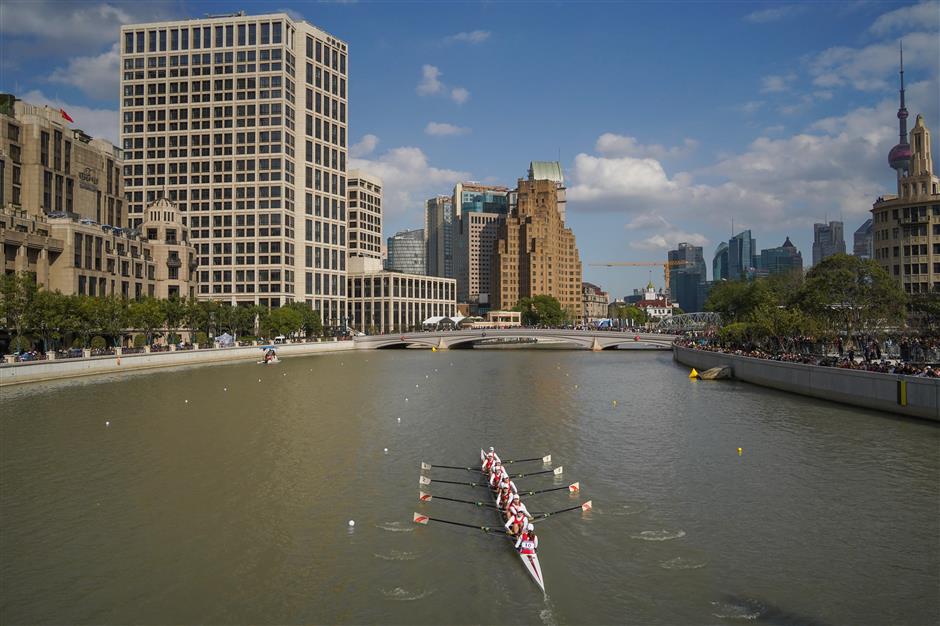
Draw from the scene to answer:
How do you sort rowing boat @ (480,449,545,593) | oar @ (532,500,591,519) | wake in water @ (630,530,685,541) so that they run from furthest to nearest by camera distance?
1. oar @ (532,500,591,519)
2. wake in water @ (630,530,685,541)
3. rowing boat @ (480,449,545,593)

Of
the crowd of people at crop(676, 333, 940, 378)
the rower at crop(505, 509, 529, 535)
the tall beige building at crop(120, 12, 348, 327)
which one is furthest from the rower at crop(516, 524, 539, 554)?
the tall beige building at crop(120, 12, 348, 327)

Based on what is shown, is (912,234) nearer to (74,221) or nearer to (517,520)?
(517,520)

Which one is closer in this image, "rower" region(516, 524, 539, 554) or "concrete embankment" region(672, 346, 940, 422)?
"rower" region(516, 524, 539, 554)

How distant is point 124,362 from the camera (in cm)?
8762

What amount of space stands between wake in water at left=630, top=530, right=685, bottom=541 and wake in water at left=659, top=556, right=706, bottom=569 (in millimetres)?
1875

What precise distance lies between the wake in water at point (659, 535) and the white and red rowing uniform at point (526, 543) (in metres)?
4.78

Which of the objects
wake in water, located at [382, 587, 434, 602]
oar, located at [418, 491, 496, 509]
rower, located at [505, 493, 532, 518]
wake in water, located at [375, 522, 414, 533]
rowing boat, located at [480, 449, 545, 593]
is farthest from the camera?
oar, located at [418, 491, 496, 509]

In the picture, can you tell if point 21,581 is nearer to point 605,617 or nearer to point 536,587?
point 536,587

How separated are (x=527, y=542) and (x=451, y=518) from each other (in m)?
5.95

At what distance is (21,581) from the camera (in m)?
20.2

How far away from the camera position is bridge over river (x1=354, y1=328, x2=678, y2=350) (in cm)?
14375

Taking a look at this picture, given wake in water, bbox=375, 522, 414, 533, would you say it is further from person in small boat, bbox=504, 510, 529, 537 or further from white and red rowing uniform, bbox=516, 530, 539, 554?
white and red rowing uniform, bbox=516, 530, 539, 554

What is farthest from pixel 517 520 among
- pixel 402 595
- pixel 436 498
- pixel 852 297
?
pixel 852 297

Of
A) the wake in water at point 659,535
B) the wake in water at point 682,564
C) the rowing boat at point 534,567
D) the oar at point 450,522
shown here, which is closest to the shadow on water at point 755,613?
the wake in water at point 682,564
